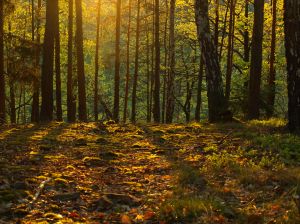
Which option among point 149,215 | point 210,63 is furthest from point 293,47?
point 149,215

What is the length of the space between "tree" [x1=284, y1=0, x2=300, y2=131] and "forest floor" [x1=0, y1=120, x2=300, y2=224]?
0.92 metres

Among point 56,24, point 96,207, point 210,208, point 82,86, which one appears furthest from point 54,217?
point 82,86

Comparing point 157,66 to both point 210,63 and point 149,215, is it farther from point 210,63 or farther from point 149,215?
point 149,215

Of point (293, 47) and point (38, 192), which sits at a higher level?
point (293, 47)

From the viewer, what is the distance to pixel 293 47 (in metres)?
9.35

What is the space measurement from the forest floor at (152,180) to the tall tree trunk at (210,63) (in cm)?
365

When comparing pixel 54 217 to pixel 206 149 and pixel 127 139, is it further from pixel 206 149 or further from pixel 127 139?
pixel 127 139

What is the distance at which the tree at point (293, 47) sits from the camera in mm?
9328

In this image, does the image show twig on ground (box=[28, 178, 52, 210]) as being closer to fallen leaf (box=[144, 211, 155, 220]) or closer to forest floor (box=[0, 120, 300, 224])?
forest floor (box=[0, 120, 300, 224])

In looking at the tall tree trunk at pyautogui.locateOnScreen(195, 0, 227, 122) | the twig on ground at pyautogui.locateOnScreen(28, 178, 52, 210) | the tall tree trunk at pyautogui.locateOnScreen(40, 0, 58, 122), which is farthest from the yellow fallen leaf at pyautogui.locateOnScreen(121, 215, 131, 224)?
the tall tree trunk at pyautogui.locateOnScreen(40, 0, 58, 122)

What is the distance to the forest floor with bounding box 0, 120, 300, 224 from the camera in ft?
16.5

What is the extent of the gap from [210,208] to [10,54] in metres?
16.0

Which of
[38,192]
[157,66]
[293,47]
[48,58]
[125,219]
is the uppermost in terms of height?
[157,66]

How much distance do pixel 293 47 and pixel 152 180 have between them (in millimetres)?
4884
